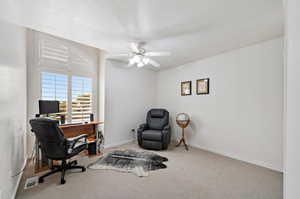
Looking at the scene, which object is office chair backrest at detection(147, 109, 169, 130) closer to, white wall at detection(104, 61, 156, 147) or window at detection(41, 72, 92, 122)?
white wall at detection(104, 61, 156, 147)

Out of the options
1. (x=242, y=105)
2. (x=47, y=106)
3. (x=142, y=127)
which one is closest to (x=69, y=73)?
(x=47, y=106)

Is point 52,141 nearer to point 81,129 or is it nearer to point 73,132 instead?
point 73,132

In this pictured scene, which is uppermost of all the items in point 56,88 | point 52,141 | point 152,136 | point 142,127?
point 56,88

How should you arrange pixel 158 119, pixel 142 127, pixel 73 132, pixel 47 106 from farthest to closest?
pixel 158 119 → pixel 142 127 → pixel 73 132 → pixel 47 106

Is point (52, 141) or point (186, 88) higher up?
point (186, 88)

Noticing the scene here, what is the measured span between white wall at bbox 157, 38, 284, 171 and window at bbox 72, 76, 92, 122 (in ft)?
9.67

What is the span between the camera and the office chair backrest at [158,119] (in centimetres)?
406

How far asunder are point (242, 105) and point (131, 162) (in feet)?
9.12

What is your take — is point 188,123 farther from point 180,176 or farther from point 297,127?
point 297,127

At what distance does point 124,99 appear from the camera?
4094 millimetres

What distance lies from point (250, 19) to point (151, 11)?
149 centimetres

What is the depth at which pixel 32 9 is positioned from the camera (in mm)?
1712

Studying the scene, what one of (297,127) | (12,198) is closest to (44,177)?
(12,198)

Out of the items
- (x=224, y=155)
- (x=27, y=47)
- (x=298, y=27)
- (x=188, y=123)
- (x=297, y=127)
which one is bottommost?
(x=224, y=155)
